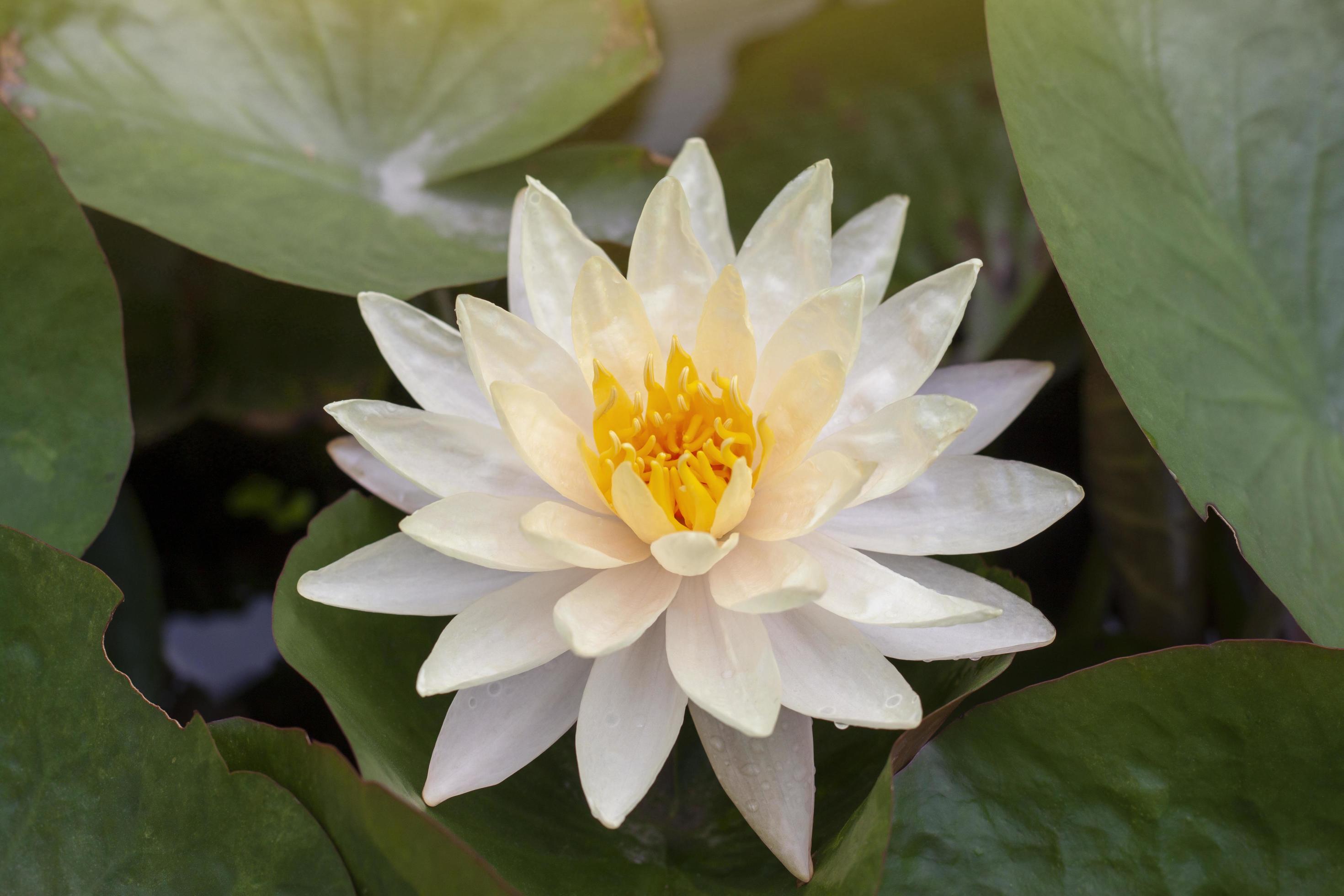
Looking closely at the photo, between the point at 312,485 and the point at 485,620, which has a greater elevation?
the point at 485,620

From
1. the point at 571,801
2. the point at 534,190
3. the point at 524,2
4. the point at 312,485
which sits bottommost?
the point at 312,485

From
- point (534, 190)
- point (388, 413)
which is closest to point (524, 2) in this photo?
point (534, 190)

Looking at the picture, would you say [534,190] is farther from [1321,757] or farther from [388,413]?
[1321,757]

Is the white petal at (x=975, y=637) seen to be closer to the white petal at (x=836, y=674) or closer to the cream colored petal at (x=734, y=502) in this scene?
the white petal at (x=836, y=674)

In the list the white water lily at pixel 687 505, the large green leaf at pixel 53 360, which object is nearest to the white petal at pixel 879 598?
the white water lily at pixel 687 505

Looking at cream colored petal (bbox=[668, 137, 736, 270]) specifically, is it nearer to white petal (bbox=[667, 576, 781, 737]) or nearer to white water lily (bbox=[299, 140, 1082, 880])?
white water lily (bbox=[299, 140, 1082, 880])

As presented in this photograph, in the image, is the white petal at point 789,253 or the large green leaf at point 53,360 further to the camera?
the large green leaf at point 53,360
